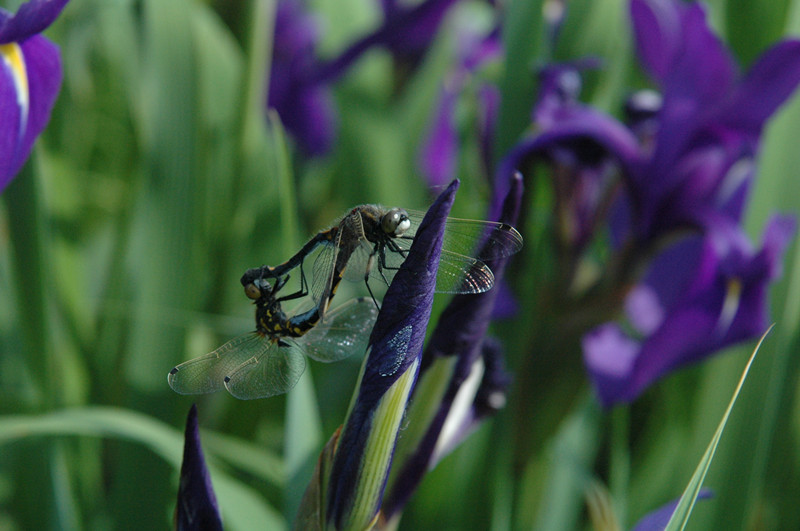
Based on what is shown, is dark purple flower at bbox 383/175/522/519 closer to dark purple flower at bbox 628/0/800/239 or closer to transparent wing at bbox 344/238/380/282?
transparent wing at bbox 344/238/380/282

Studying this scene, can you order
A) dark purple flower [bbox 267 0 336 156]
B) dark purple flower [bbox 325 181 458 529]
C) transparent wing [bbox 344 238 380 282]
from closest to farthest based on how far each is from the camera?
dark purple flower [bbox 325 181 458 529] → transparent wing [bbox 344 238 380 282] → dark purple flower [bbox 267 0 336 156]

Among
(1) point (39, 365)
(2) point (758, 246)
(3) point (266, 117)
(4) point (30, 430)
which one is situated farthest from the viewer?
(3) point (266, 117)

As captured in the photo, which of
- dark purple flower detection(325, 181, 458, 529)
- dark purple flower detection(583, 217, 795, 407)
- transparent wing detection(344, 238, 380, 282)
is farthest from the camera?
dark purple flower detection(583, 217, 795, 407)

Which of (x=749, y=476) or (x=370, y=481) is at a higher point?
(x=370, y=481)

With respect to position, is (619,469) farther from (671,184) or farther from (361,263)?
(361,263)

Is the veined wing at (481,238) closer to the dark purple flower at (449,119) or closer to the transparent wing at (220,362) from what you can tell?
the transparent wing at (220,362)

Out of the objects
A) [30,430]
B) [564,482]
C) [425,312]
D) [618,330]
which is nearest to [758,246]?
[618,330]

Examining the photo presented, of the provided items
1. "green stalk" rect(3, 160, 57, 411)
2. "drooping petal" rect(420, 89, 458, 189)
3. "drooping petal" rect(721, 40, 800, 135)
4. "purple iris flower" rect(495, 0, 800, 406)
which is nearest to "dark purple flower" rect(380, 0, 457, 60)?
"drooping petal" rect(420, 89, 458, 189)

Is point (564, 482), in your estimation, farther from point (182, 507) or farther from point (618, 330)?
point (182, 507)
